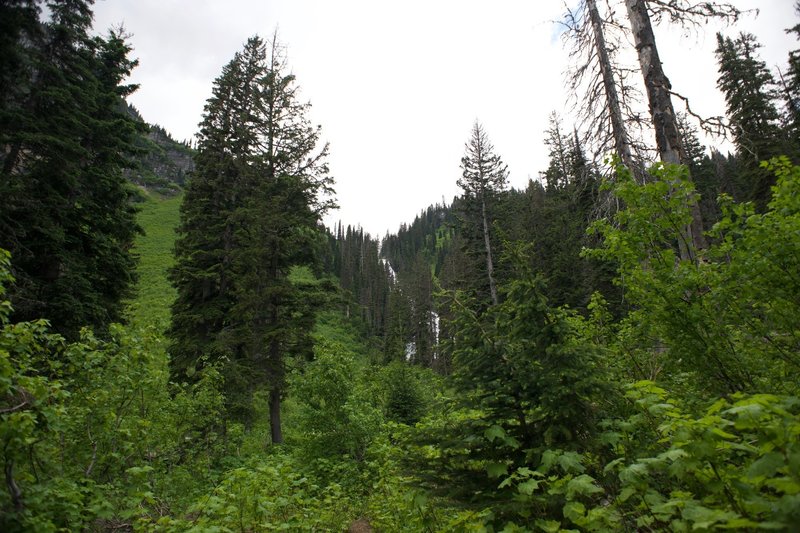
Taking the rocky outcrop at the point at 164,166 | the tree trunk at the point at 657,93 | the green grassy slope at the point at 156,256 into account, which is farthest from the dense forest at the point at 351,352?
the rocky outcrop at the point at 164,166

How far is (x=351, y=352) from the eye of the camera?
486 inches

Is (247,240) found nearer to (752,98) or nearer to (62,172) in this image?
(62,172)

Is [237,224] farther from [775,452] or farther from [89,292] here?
[775,452]

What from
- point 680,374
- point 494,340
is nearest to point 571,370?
point 494,340

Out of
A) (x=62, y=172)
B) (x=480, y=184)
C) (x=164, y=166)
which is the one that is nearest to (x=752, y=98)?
(x=480, y=184)

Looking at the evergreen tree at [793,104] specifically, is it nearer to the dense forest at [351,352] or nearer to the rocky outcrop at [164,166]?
the dense forest at [351,352]

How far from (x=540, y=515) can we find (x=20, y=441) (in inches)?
164

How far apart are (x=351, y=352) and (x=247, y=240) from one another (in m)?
6.27

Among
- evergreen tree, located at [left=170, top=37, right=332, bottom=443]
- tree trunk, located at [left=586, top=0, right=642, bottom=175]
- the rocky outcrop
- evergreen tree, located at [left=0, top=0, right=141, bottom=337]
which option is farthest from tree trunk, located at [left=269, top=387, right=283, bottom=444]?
the rocky outcrop

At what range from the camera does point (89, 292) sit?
38.5ft

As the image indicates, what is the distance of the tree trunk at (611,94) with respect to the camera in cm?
899

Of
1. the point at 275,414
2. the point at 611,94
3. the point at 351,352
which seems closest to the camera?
the point at 611,94

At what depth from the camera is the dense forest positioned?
3.11 m

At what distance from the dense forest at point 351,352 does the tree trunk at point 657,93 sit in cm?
5
